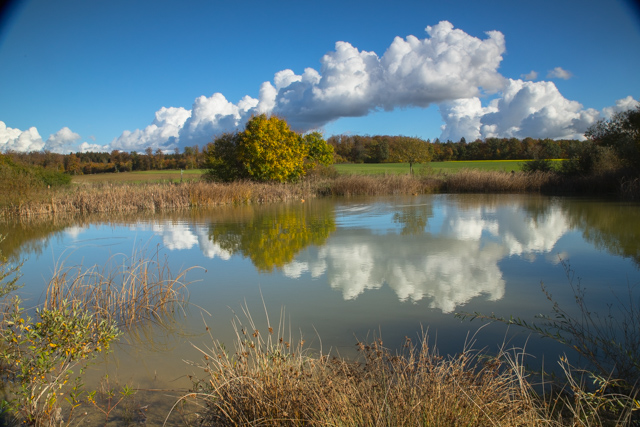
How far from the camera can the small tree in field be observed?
2722 cm

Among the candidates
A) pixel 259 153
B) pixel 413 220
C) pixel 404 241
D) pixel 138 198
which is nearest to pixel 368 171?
pixel 259 153

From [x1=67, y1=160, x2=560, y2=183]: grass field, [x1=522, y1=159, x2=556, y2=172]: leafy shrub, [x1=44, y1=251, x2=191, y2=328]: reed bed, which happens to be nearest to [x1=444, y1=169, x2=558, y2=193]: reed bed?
[x1=522, y1=159, x2=556, y2=172]: leafy shrub

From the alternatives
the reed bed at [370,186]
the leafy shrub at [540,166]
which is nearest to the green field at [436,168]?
the leafy shrub at [540,166]

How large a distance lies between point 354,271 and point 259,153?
20.3 metres

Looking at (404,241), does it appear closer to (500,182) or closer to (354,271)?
(354,271)

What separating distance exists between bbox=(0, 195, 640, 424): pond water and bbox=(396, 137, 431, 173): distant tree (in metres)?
26.7

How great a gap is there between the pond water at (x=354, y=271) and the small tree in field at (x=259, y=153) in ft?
40.6

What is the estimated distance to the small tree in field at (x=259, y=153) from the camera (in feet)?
89.3

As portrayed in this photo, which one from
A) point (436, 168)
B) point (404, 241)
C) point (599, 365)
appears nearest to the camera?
point (599, 365)

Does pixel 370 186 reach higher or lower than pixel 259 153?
lower

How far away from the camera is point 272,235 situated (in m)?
12.4

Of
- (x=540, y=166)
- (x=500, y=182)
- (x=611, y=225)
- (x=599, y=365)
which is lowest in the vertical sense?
(x=611, y=225)

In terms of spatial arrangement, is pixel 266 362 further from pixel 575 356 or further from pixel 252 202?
pixel 252 202

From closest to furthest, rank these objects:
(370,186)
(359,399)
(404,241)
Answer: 1. (359,399)
2. (404,241)
3. (370,186)
